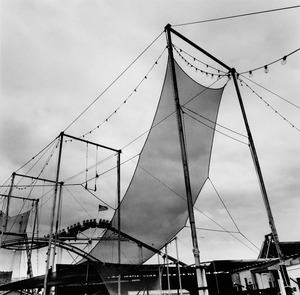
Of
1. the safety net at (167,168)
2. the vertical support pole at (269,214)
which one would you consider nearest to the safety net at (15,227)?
the safety net at (167,168)

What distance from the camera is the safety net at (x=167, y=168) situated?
7.62 m

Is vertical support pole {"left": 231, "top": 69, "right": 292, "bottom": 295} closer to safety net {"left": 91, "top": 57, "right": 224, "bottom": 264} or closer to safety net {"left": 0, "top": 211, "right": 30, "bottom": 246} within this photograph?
safety net {"left": 91, "top": 57, "right": 224, "bottom": 264}

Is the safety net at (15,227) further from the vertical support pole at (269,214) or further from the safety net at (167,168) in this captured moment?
the vertical support pole at (269,214)

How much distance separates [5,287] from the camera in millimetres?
10930

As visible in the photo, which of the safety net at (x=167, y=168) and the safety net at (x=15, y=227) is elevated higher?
the safety net at (x=15, y=227)

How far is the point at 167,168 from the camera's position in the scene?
24.8ft

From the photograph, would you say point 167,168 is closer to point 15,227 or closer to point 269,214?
point 269,214

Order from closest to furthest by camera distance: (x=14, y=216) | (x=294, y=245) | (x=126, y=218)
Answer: (x=126, y=218)
(x=294, y=245)
(x=14, y=216)

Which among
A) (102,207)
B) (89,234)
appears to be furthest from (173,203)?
(89,234)

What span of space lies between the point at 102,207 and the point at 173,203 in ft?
32.1

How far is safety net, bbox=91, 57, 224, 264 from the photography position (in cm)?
762

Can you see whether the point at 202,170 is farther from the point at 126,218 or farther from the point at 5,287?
the point at 5,287

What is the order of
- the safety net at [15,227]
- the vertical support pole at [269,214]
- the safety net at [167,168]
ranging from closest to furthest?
the vertical support pole at [269,214] → the safety net at [167,168] → the safety net at [15,227]

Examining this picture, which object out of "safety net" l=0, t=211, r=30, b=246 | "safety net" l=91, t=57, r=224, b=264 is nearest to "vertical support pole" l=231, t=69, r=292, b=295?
"safety net" l=91, t=57, r=224, b=264
